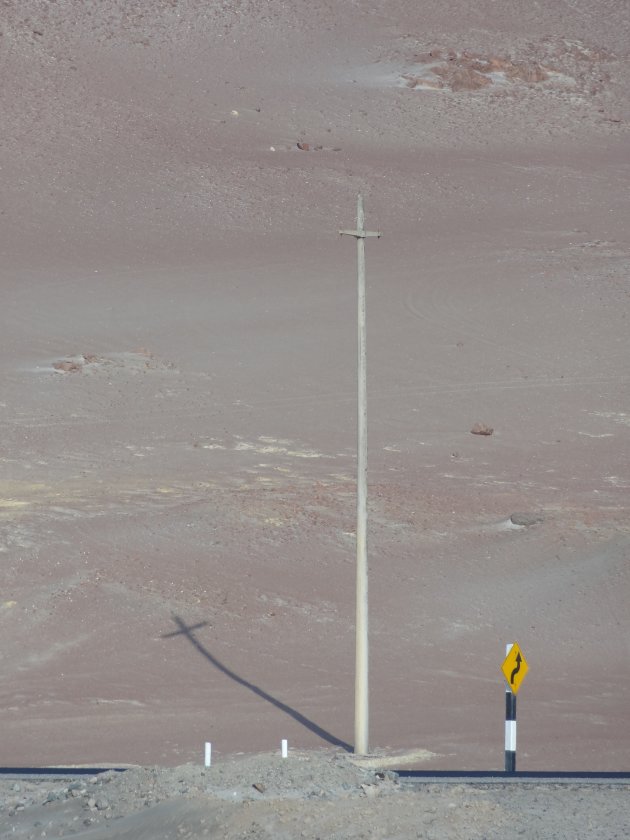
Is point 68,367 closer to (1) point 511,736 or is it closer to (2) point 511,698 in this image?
(2) point 511,698

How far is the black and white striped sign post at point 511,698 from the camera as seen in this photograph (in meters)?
13.9

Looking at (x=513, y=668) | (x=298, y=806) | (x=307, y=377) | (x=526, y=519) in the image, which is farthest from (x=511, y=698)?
(x=307, y=377)

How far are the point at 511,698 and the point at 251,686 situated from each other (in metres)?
4.82

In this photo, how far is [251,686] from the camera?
1802cm

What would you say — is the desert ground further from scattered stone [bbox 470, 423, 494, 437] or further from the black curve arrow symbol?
the black curve arrow symbol

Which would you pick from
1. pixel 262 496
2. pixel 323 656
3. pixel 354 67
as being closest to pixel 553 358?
pixel 262 496

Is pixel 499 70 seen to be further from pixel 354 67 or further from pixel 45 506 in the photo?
pixel 45 506

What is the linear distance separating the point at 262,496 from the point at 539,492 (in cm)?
483

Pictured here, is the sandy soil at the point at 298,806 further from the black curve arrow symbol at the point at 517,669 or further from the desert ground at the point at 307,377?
the desert ground at the point at 307,377

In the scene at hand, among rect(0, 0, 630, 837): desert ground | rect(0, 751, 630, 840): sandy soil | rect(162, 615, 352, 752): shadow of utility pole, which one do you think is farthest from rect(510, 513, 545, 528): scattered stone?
rect(0, 751, 630, 840): sandy soil

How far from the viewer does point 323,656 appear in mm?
19047

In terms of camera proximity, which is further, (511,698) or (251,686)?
(251,686)

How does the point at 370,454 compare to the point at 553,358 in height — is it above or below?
below

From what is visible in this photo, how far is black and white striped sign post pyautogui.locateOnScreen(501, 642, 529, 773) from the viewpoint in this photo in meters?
13.9
